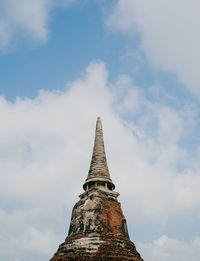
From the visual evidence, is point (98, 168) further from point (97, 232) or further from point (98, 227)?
point (97, 232)

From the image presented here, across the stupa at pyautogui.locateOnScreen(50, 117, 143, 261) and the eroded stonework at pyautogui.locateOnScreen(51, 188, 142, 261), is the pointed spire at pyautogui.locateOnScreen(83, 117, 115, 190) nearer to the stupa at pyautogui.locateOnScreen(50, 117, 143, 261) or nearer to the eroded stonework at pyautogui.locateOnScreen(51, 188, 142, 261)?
the stupa at pyautogui.locateOnScreen(50, 117, 143, 261)

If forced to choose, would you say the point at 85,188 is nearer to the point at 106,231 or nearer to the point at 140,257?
the point at 106,231

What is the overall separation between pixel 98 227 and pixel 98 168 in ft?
16.0

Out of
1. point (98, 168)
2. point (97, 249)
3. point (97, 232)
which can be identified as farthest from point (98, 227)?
point (98, 168)

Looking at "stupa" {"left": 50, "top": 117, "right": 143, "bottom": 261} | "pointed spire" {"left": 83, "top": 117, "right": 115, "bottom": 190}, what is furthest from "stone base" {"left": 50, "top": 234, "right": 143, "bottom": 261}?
"pointed spire" {"left": 83, "top": 117, "right": 115, "bottom": 190}

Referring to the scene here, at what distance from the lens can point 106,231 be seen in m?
14.3

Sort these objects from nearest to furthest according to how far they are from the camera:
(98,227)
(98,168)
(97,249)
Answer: (97,249)
(98,227)
(98,168)

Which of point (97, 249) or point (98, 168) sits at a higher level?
point (98, 168)

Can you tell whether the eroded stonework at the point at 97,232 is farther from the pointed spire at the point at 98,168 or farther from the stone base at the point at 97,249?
the pointed spire at the point at 98,168

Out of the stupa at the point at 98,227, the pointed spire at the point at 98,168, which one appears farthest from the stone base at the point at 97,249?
the pointed spire at the point at 98,168


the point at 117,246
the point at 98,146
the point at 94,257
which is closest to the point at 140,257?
the point at 117,246

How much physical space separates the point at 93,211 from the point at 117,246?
243 cm

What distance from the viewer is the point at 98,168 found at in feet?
60.6

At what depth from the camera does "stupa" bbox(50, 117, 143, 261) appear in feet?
43.2
